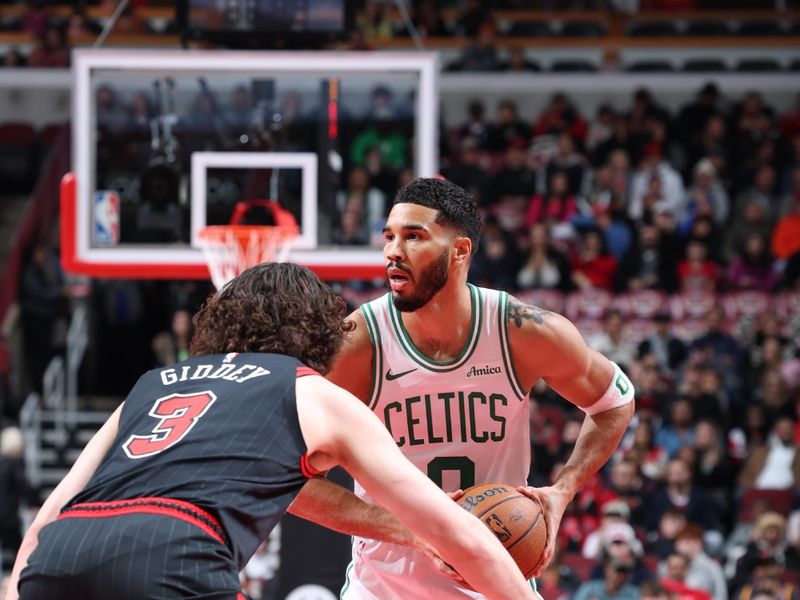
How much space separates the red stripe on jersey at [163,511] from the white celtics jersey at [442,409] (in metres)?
1.83

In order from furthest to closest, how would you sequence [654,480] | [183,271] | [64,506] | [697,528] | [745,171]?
[745,171] < [654,480] < [697,528] < [183,271] < [64,506]

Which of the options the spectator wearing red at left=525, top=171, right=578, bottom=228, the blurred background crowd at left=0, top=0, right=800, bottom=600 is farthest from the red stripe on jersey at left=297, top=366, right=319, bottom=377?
the spectator wearing red at left=525, top=171, right=578, bottom=228

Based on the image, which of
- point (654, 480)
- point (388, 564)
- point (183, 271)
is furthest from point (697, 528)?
point (388, 564)

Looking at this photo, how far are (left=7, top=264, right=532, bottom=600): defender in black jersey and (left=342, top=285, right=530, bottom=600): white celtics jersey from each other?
4.54 ft

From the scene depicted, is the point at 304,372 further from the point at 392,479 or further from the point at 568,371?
the point at 568,371

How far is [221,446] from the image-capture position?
9.95ft

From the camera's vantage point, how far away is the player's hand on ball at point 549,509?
436 centimetres

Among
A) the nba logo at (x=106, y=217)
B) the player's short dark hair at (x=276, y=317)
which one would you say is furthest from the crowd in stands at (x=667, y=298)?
the player's short dark hair at (x=276, y=317)

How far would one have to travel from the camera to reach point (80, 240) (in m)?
8.75

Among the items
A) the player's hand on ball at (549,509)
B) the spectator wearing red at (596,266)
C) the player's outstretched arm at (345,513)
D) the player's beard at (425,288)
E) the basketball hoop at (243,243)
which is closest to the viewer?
the player's outstretched arm at (345,513)

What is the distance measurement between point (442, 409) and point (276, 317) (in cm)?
159

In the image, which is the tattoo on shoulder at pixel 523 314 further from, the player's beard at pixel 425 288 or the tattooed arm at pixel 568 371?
the player's beard at pixel 425 288

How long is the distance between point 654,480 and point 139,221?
4989mm

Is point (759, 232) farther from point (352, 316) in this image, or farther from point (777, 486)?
point (352, 316)
